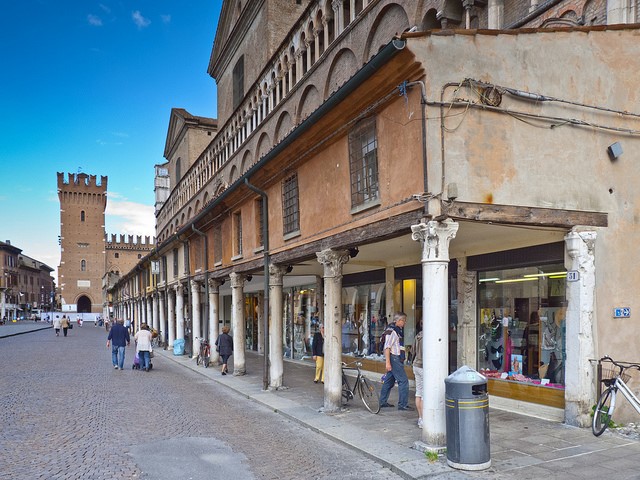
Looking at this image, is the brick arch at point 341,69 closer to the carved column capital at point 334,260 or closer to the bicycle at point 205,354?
the carved column capital at point 334,260

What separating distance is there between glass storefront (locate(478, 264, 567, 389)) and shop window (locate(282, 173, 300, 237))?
4340mm

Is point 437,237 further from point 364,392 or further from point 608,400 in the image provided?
point 364,392

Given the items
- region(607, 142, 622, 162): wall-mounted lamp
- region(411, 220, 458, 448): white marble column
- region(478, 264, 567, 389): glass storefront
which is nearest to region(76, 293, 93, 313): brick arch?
region(478, 264, 567, 389): glass storefront

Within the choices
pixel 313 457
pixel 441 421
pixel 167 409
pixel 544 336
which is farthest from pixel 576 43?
pixel 167 409

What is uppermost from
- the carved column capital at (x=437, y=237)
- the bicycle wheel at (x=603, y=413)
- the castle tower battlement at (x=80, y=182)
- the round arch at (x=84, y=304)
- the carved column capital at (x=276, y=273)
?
the castle tower battlement at (x=80, y=182)

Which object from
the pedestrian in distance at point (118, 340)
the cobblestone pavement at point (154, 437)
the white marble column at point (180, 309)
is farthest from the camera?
the white marble column at point (180, 309)

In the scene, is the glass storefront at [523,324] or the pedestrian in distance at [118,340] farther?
the pedestrian in distance at [118,340]

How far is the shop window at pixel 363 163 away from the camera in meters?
9.38

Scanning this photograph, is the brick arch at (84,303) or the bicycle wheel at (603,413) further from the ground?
the bicycle wheel at (603,413)

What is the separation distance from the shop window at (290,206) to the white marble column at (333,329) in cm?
202

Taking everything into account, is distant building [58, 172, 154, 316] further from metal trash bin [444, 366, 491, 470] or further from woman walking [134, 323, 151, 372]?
metal trash bin [444, 366, 491, 470]

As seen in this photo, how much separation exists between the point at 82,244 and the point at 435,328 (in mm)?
103196

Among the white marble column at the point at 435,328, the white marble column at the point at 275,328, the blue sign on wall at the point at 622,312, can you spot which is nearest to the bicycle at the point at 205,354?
the white marble column at the point at 275,328

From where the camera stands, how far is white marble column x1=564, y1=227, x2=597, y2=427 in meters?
8.72
